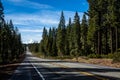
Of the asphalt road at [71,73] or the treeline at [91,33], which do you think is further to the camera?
the treeline at [91,33]

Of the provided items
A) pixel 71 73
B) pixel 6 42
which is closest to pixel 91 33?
pixel 6 42

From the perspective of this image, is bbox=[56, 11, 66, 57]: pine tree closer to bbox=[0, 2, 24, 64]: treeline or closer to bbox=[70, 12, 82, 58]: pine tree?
A: bbox=[70, 12, 82, 58]: pine tree

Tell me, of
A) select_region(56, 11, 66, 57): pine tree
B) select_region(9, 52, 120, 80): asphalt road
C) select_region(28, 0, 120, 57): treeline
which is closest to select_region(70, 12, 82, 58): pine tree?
select_region(28, 0, 120, 57): treeline

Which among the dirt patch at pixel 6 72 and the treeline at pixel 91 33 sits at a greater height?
the treeline at pixel 91 33

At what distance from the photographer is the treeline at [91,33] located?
65688mm

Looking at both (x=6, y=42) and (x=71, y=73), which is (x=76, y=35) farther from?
(x=71, y=73)

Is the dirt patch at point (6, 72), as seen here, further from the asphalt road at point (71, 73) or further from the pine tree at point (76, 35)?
the pine tree at point (76, 35)

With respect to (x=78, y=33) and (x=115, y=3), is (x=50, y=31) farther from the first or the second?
(x=115, y=3)

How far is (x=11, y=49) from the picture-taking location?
114m

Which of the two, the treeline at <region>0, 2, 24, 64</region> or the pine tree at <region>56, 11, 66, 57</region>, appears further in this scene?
the pine tree at <region>56, 11, 66, 57</region>

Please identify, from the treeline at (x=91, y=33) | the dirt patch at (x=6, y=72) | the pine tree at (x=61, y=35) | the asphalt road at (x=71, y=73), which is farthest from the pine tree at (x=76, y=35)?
the asphalt road at (x=71, y=73)

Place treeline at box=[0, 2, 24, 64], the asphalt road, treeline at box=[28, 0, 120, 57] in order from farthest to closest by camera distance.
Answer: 1. treeline at box=[0, 2, 24, 64]
2. treeline at box=[28, 0, 120, 57]
3. the asphalt road

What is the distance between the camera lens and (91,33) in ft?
290

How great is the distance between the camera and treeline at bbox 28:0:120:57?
6569 centimetres
